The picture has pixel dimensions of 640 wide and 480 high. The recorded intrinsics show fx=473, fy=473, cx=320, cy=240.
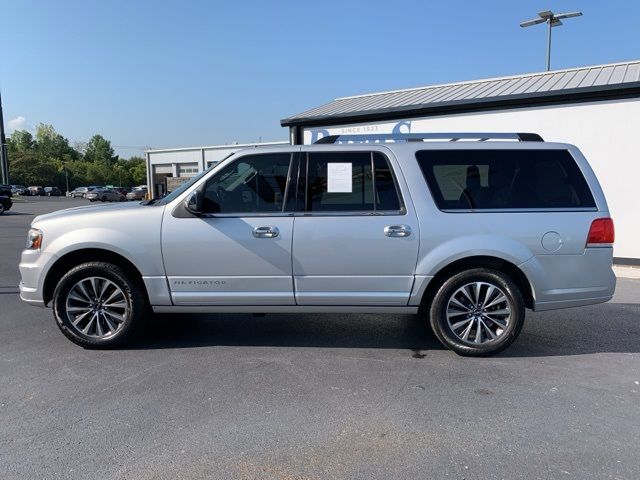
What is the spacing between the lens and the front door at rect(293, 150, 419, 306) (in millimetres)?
4250

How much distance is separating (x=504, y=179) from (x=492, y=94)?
6970 mm

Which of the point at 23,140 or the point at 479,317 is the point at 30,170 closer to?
the point at 23,140

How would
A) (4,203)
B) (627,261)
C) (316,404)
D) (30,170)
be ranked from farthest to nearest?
(30,170)
(4,203)
(627,261)
(316,404)

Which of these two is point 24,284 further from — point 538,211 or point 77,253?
point 538,211

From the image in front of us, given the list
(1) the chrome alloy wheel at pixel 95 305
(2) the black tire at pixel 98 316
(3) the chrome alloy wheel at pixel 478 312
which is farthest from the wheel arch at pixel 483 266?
(1) the chrome alloy wheel at pixel 95 305

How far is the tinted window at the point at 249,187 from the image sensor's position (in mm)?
4379

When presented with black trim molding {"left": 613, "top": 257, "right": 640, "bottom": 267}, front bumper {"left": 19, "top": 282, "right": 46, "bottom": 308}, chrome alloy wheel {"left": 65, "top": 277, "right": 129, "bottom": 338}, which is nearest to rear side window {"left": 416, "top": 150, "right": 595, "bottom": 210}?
chrome alloy wheel {"left": 65, "top": 277, "right": 129, "bottom": 338}

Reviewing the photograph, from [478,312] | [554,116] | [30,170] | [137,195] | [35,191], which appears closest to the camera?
[478,312]

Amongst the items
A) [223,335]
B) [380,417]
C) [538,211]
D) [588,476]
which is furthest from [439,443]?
[223,335]

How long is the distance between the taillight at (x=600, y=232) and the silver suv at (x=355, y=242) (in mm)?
12

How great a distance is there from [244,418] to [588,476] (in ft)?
6.98

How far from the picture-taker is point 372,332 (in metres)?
5.16

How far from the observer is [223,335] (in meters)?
5.02

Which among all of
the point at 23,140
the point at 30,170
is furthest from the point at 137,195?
the point at 23,140
